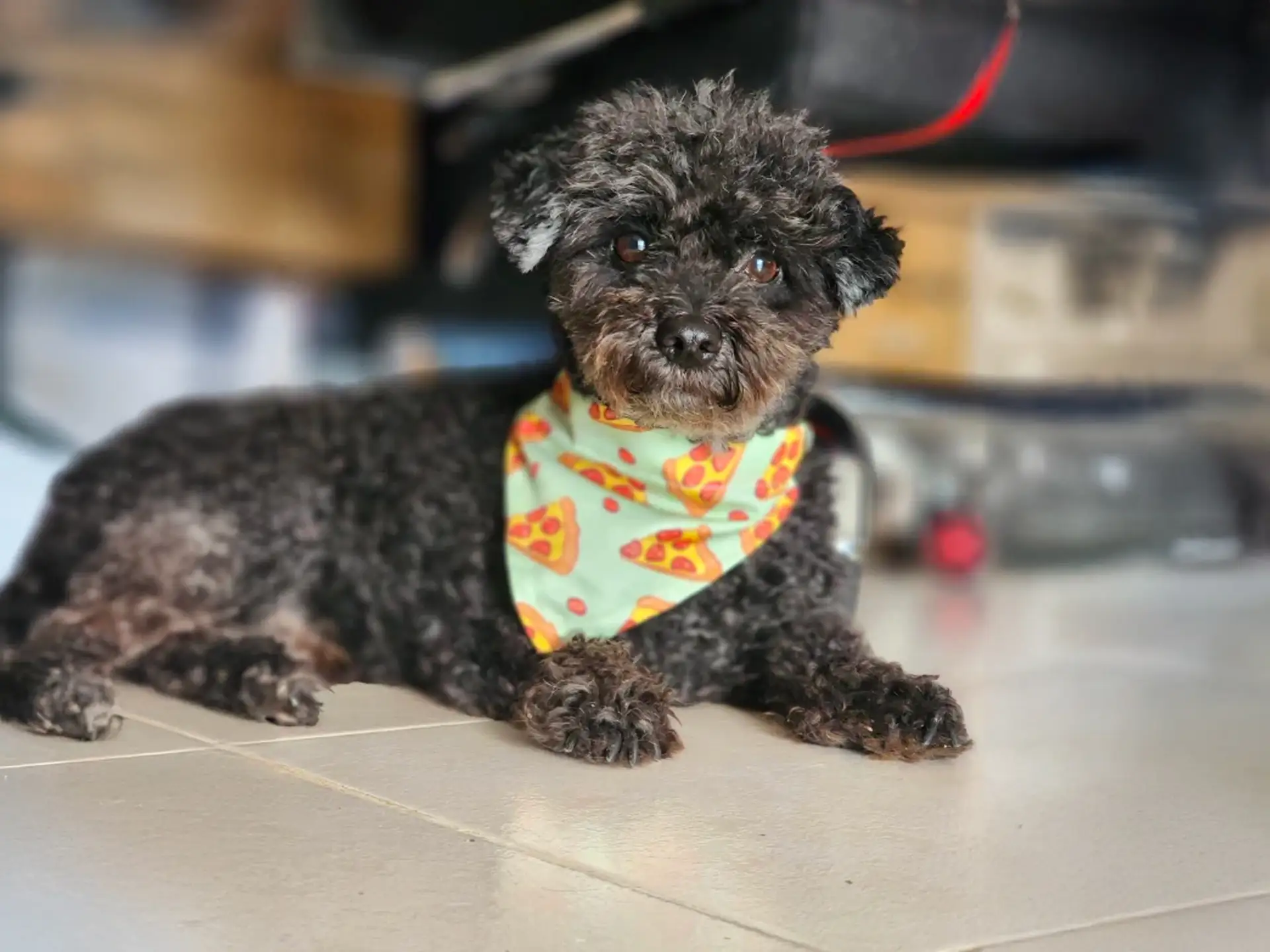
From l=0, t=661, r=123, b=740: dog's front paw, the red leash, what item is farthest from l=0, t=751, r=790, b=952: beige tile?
the red leash

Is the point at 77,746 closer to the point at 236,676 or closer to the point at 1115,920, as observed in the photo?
the point at 236,676

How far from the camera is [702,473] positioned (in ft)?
6.57

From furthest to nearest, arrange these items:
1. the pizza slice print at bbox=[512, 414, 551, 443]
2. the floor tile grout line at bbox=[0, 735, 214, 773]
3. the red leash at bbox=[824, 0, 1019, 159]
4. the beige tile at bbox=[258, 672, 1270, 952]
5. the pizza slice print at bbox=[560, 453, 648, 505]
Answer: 1. the red leash at bbox=[824, 0, 1019, 159]
2. the pizza slice print at bbox=[512, 414, 551, 443]
3. the pizza slice print at bbox=[560, 453, 648, 505]
4. the floor tile grout line at bbox=[0, 735, 214, 773]
5. the beige tile at bbox=[258, 672, 1270, 952]

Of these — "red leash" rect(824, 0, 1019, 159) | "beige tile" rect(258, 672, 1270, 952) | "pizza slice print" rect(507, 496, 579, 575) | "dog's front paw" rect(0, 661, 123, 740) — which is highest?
"red leash" rect(824, 0, 1019, 159)

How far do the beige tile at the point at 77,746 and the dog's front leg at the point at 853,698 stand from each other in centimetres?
83

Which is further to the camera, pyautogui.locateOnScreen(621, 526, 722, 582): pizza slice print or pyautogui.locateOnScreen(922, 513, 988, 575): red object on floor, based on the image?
pyautogui.locateOnScreen(922, 513, 988, 575): red object on floor

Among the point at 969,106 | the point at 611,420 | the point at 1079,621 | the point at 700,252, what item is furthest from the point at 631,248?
the point at 1079,621

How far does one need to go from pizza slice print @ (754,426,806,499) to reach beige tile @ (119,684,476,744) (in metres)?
0.56

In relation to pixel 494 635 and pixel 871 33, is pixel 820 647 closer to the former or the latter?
pixel 494 635

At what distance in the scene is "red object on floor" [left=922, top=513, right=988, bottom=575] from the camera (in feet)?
12.7

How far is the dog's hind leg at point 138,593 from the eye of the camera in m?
2.22

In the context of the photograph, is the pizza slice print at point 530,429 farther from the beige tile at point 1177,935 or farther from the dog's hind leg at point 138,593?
the beige tile at point 1177,935

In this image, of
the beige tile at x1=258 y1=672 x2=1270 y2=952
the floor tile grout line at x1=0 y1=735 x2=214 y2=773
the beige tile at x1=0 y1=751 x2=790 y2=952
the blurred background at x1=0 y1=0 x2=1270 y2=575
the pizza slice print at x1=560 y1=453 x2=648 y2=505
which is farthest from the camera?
the blurred background at x1=0 y1=0 x2=1270 y2=575

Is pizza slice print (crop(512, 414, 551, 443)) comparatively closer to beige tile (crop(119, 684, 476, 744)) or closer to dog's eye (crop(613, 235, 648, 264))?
dog's eye (crop(613, 235, 648, 264))
